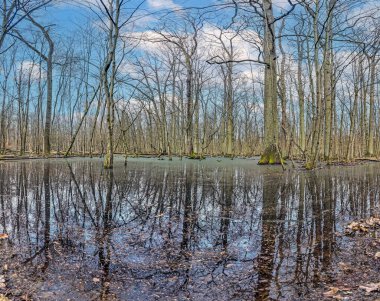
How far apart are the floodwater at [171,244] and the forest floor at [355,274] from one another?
0.24 feet

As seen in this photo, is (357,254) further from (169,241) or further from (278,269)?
(169,241)

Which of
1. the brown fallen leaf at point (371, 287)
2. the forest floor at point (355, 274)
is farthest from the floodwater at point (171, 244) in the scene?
the brown fallen leaf at point (371, 287)

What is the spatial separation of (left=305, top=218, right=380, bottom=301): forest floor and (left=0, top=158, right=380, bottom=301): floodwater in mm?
73

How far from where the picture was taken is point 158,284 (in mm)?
2148

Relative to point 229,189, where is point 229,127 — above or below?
above

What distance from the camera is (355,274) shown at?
2.29 m

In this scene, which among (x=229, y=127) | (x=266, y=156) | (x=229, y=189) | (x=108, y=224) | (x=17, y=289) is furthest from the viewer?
(x=229, y=127)

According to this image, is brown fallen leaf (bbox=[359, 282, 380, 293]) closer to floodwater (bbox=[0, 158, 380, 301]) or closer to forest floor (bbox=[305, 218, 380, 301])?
forest floor (bbox=[305, 218, 380, 301])

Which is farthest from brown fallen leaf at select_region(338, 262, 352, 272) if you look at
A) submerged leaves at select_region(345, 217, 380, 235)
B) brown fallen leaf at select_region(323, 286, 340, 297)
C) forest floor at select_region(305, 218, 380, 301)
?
submerged leaves at select_region(345, 217, 380, 235)

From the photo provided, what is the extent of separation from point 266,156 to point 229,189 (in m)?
8.04

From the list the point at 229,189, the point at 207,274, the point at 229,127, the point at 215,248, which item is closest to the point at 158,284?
the point at 207,274

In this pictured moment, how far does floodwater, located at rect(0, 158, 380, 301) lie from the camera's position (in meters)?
2.09

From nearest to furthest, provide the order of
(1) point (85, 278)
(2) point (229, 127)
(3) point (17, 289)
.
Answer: (3) point (17, 289) → (1) point (85, 278) → (2) point (229, 127)

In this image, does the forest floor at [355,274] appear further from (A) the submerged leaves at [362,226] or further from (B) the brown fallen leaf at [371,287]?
(A) the submerged leaves at [362,226]
